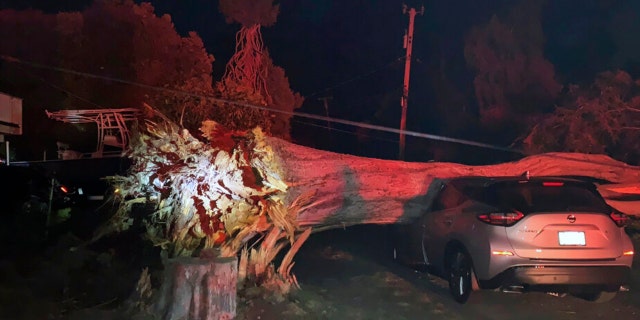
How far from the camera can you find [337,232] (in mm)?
14398

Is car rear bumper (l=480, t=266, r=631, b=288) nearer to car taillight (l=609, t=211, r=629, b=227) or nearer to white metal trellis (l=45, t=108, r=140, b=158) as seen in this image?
car taillight (l=609, t=211, r=629, b=227)

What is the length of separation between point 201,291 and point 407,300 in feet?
9.81

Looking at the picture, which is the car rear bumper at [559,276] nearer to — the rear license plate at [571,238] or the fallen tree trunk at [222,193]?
the rear license plate at [571,238]

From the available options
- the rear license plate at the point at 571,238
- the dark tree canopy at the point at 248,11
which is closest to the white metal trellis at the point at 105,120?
the dark tree canopy at the point at 248,11

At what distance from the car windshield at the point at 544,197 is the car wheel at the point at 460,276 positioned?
2.63ft

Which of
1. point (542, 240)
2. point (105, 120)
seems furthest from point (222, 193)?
point (105, 120)

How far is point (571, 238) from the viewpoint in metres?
6.85

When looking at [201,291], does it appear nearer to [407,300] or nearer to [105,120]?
[407,300]

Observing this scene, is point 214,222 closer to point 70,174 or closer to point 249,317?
point 249,317

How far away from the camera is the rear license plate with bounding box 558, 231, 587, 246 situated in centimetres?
684

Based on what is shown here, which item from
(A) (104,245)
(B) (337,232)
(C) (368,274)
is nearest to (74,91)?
(B) (337,232)

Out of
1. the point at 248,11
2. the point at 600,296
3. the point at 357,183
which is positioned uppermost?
the point at 248,11

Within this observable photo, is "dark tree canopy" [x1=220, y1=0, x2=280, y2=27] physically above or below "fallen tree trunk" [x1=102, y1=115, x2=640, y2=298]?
above

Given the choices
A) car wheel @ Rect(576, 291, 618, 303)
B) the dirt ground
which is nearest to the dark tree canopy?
the dirt ground
